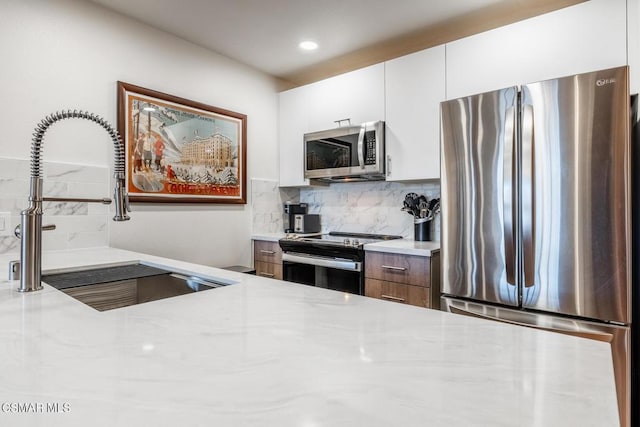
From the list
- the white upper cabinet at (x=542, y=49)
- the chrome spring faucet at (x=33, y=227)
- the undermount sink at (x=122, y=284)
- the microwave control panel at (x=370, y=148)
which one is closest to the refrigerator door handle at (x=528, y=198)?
the white upper cabinet at (x=542, y=49)

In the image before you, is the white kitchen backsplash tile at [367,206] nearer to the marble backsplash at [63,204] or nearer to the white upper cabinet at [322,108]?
the white upper cabinet at [322,108]

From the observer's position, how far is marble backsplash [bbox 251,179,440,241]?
116 inches

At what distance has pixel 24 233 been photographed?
1.05 m

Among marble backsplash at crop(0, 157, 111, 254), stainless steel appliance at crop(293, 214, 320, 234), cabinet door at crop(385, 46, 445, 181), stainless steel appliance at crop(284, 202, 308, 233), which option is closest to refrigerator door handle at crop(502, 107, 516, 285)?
cabinet door at crop(385, 46, 445, 181)

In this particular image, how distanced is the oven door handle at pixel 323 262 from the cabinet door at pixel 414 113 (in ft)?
2.30

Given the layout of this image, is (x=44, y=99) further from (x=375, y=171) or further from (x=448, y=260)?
(x=448, y=260)

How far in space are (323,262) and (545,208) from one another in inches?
55.7

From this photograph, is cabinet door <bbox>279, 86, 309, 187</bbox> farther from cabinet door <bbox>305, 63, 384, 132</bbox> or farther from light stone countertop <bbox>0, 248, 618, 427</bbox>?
light stone countertop <bbox>0, 248, 618, 427</bbox>

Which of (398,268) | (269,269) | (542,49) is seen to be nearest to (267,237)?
(269,269)

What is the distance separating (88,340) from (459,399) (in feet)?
2.15

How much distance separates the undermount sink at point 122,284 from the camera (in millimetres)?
1321

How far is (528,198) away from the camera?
172cm

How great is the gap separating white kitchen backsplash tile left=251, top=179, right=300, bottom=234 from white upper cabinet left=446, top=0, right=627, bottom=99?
172 cm

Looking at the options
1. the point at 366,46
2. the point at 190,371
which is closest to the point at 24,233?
the point at 190,371
